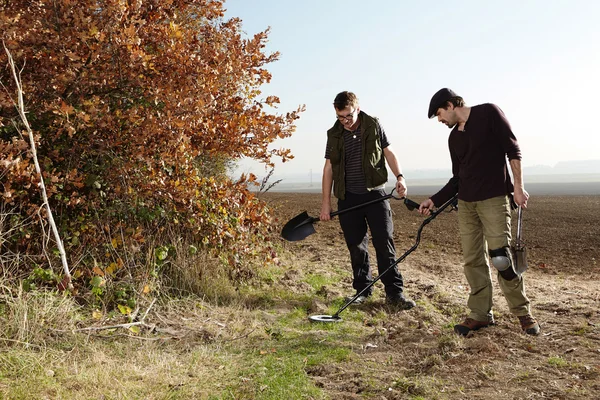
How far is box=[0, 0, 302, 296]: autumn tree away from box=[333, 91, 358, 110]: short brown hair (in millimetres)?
908

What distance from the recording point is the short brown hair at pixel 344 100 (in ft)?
18.6

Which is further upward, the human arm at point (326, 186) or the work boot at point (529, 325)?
the human arm at point (326, 186)

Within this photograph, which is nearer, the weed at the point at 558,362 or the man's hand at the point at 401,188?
the weed at the point at 558,362

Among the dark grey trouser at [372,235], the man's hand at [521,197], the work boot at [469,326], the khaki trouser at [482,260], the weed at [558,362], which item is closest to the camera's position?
the weed at [558,362]

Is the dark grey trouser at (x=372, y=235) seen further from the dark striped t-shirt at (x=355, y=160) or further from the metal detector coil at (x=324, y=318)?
the metal detector coil at (x=324, y=318)

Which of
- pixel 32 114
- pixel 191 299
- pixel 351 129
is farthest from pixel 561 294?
pixel 32 114

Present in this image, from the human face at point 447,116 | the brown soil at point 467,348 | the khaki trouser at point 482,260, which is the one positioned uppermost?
the human face at point 447,116

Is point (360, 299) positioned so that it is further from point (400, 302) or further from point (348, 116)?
point (348, 116)

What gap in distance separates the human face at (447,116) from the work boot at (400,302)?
2.08 meters

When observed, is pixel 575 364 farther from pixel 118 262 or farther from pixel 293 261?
pixel 293 261

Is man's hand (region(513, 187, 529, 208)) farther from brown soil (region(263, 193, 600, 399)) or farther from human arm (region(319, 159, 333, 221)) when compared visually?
human arm (region(319, 159, 333, 221))

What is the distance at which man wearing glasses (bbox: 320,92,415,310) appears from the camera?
5.82 metres

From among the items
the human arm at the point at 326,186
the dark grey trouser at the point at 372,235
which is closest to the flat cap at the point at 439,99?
the dark grey trouser at the point at 372,235

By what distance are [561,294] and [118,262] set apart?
5343 mm
